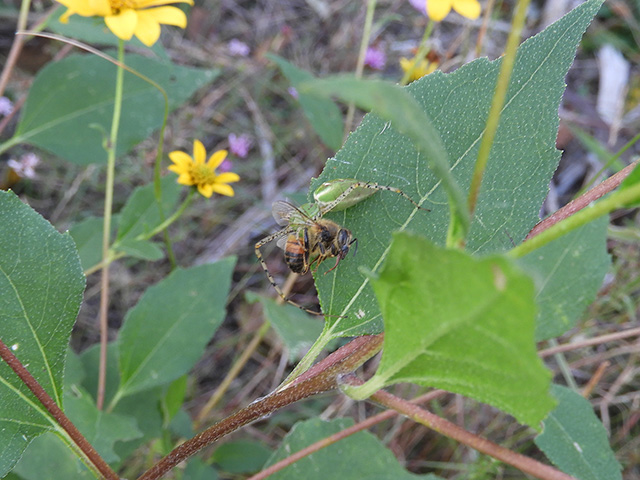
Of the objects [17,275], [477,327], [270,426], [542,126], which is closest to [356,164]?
[542,126]

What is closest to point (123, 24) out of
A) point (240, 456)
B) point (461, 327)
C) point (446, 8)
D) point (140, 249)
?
point (140, 249)

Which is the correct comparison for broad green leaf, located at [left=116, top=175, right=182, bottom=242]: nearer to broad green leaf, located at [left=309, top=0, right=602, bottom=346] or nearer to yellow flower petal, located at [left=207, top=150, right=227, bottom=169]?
yellow flower petal, located at [left=207, top=150, right=227, bottom=169]

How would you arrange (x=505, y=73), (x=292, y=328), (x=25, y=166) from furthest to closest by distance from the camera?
1. (x=25, y=166)
2. (x=292, y=328)
3. (x=505, y=73)

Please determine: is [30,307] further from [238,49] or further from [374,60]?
[238,49]

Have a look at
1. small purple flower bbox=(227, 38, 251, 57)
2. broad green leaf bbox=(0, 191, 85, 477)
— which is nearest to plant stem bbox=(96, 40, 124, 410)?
broad green leaf bbox=(0, 191, 85, 477)

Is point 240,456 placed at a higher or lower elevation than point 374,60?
lower

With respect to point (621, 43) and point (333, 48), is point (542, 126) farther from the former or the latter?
point (621, 43)
